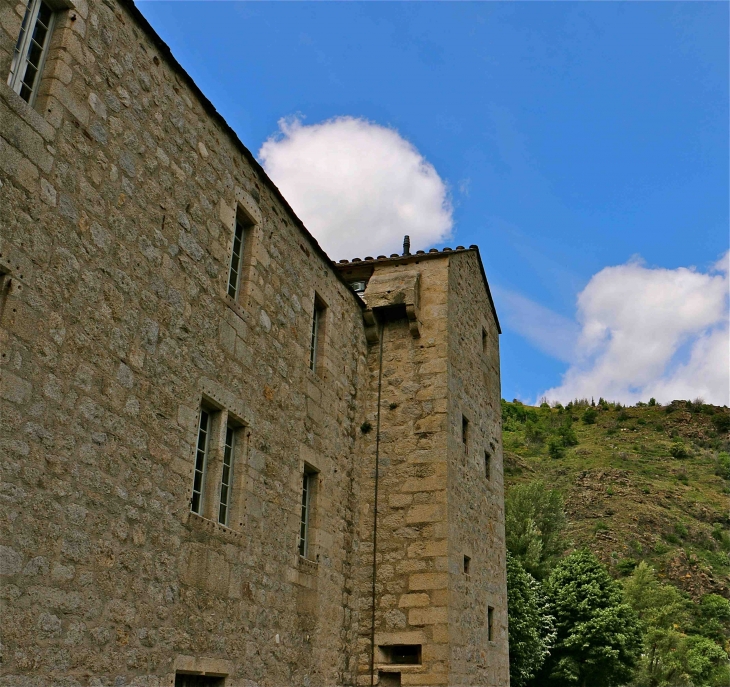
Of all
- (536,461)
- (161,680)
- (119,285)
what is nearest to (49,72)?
(119,285)

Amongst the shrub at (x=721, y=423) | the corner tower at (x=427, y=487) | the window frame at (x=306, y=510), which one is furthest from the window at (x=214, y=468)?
the shrub at (x=721, y=423)

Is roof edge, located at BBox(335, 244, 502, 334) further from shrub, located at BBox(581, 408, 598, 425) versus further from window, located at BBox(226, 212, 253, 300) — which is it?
shrub, located at BBox(581, 408, 598, 425)

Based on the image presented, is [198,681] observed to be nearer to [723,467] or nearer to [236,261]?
[236,261]

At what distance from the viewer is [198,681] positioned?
7.39 meters

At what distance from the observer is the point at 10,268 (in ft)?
18.1

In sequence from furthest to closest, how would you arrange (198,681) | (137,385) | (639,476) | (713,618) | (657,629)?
(639,476)
(713,618)
(657,629)
(198,681)
(137,385)

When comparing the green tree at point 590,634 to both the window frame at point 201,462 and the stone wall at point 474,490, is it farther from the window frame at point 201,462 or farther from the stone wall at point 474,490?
the window frame at point 201,462

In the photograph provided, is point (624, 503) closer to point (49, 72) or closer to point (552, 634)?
point (552, 634)

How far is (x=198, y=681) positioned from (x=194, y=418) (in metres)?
2.54

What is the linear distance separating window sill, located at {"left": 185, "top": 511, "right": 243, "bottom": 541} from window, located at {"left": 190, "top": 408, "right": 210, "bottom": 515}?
0.14 metres

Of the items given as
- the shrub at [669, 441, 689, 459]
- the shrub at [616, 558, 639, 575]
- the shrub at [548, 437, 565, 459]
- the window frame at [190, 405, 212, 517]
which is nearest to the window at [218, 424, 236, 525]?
the window frame at [190, 405, 212, 517]

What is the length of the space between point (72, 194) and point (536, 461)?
184 feet

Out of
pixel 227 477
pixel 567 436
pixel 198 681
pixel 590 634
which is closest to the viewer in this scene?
pixel 198 681

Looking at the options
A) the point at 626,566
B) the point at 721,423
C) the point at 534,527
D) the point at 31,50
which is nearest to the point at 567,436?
the point at 721,423
